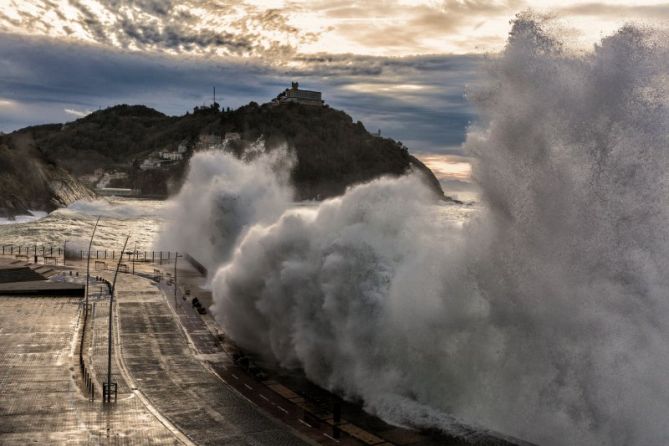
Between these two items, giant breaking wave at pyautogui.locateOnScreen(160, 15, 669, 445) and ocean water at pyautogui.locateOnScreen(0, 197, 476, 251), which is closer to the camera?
giant breaking wave at pyautogui.locateOnScreen(160, 15, 669, 445)

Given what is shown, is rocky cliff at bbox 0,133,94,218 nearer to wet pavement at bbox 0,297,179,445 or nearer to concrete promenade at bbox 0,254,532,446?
concrete promenade at bbox 0,254,532,446

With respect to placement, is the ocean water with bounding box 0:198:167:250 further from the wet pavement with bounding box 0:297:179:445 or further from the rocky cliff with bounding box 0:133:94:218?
the wet pavement with bounding box 0:297:179:445

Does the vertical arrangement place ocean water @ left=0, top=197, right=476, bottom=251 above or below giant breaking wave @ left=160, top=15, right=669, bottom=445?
below

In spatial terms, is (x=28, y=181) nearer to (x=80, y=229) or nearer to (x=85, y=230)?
(x=80, y=229)

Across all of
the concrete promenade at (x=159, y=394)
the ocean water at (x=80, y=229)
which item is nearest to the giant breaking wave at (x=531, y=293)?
the concrete promenade at (x=159, y=394)

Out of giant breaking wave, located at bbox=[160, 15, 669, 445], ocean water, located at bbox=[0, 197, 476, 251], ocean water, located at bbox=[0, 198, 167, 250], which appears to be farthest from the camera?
ocean water, located at bbox=[0, 198, 167, 250]

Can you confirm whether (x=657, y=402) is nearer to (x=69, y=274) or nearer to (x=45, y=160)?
(x=69, y=274)

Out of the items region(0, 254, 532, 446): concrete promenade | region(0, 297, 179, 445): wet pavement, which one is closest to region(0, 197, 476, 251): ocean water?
region(0, 254, 532, 446): concrete promenade

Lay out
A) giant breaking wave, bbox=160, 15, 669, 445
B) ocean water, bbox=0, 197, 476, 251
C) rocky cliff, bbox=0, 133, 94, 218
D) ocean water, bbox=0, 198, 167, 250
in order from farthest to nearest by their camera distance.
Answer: rocky cliff, bbox=0, 133, 94, 218
ocean water, bbox=0, 198, 167, 250
ocean water, bbox=0, 197, 476, 251
giant breaking wave, bbox=160, 15, 669, 445

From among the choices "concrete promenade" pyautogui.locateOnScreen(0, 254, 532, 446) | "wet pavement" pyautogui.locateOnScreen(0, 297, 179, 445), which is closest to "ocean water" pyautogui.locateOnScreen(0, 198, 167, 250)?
"concrete promenade" pyautogui.locateOnScreen(0, 254, 532, 446)
